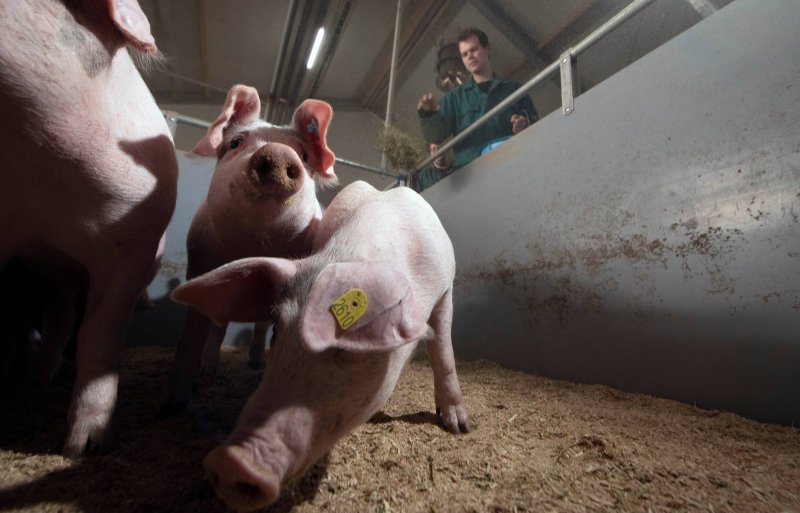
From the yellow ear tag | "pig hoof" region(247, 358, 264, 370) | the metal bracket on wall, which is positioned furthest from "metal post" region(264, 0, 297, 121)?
the yellow ear tag

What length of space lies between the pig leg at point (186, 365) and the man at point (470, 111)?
3580 millimetres

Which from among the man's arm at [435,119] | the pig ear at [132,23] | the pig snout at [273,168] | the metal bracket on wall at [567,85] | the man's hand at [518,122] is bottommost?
the pig snout at [273,168]

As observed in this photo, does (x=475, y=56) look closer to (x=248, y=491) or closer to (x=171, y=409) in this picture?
(x=171, y=409)

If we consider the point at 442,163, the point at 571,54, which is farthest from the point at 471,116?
the point at 571,54

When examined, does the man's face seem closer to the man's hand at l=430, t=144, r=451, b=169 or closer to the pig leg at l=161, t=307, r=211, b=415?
the man's hand at l=430, t=144, r=451, b=169

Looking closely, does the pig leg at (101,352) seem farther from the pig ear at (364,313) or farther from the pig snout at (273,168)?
the pig ear at (364,313)

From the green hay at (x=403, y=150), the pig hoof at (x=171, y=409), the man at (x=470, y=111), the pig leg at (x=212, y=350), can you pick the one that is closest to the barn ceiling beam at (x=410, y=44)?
the man at (x=470, y=111)

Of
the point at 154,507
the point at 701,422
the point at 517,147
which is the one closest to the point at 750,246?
the point at 701,422

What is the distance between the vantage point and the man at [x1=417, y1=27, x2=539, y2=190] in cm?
442

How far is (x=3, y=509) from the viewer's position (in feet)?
3.15

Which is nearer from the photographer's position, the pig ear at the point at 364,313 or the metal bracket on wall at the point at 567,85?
the pig ear at the point at 364,313

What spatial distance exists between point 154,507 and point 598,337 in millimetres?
2489

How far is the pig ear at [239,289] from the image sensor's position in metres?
1.09

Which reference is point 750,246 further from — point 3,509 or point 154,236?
point 3,509
